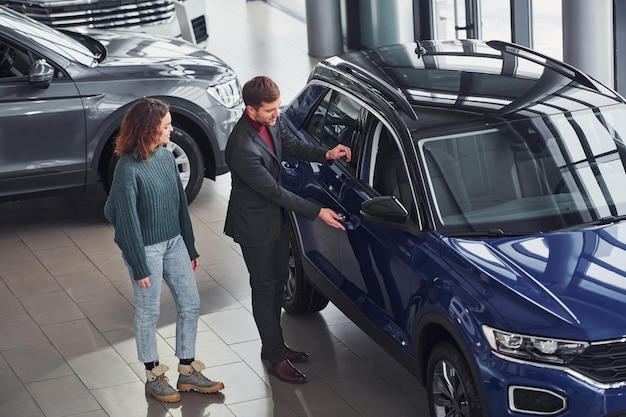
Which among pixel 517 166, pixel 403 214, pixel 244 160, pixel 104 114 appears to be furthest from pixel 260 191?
pixel 104 114

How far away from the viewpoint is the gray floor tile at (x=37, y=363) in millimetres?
6941

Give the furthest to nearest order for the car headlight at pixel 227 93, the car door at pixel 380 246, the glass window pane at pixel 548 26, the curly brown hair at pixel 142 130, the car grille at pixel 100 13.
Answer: the car grille at pixel 100 13
the glass window pane at pixel 548 26
the car headlight at pixel 227 93
the curly brown hair at pixel 142 130
the car door at pixel 380 246

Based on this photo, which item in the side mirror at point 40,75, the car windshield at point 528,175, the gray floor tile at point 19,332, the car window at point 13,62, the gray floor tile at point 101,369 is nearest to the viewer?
the car windshield at point 528,175

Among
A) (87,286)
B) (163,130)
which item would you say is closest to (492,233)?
(163,130)

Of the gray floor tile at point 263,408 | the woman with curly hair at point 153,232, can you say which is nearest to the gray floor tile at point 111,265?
the woman with curly hair at point 153,232

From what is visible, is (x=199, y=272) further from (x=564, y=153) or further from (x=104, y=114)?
(x=564, y=153)

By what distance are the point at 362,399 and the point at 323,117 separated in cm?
172

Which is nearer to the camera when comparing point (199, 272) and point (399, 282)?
point (399, 282)

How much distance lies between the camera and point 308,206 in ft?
20.3

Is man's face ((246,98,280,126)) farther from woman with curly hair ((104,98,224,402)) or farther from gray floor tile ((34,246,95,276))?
gray floor tile ((34,246,95,276))

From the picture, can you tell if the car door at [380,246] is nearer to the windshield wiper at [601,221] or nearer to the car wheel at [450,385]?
the car wheel at [450,385]

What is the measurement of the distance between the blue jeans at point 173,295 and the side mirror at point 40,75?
10.6 ft

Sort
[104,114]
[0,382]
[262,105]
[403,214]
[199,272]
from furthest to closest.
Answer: [104,114]
[199,272]
[0,382]
[262,105]
[403,214]

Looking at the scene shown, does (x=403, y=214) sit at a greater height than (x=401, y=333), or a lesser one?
greater
